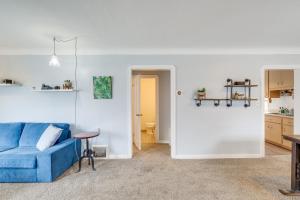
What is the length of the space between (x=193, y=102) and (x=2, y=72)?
413 cm

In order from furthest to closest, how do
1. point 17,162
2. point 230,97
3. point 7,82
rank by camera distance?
point 230,97 → point 7,82 → point 17,162

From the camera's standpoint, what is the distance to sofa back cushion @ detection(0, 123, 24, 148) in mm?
3846

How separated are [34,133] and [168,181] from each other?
2713 millimetres

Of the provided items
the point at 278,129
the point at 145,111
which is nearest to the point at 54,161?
the point at 145,111

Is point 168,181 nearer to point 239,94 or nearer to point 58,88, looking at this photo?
point 239,94

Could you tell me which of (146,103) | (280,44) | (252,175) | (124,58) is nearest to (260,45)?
(280,44)

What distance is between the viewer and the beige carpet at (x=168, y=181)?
9.04ft

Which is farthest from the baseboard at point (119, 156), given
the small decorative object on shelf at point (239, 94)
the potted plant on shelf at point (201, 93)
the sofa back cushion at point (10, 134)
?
the small decorative object on shelf at point (239, 94)

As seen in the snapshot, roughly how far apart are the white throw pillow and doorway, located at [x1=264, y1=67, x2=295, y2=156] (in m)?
4.53

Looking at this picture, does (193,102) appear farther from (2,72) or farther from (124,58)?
(2,72)

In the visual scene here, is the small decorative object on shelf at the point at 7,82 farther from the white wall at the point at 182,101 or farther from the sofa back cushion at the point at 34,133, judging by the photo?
the sofa back cushion at the point at 34,133

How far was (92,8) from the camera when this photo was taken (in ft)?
7.70

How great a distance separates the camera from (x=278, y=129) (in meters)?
5.34

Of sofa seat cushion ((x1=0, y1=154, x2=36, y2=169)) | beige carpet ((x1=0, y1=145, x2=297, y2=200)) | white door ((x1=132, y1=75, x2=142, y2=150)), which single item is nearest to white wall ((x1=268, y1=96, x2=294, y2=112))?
beige carpet ((x1=0, y1=145, x2=297, y2=200))
